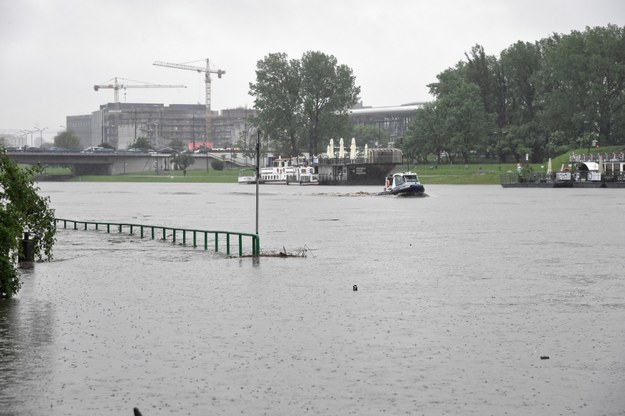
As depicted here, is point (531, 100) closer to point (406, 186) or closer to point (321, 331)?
point (406, 186)

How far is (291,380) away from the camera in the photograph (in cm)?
2211

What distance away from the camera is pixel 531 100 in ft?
565

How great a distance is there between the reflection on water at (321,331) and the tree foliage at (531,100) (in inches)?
4069

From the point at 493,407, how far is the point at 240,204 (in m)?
97.5

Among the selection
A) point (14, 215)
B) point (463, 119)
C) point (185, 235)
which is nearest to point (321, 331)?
point (14, 215)

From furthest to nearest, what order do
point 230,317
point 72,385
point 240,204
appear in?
point 240,204 < point 230,317 < point 72,385

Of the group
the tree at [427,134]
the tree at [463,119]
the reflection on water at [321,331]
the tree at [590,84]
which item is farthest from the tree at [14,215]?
the tree at [427,134]

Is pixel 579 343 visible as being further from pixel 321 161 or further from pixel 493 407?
pixel 321 161

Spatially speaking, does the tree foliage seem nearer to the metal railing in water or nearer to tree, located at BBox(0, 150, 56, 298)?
the metal railing in water

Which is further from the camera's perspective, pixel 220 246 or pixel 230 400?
pixel 220 246

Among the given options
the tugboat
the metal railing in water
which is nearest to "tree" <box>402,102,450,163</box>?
the tugboat

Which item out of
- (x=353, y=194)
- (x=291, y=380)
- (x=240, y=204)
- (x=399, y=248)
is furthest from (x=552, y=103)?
(x=291, y=380)

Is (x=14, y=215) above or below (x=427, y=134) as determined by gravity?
below

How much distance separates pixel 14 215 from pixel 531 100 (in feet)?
485
